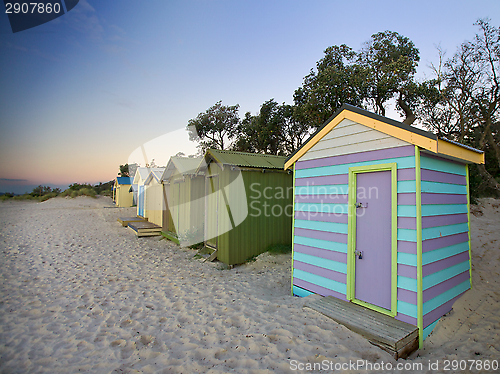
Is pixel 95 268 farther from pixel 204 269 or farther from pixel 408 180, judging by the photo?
pixel 408 180

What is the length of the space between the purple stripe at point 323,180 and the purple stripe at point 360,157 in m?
0.22

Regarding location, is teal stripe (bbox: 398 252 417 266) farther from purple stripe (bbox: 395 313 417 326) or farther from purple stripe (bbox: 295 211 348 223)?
purple stripe (bbox: 295 211 348 223)

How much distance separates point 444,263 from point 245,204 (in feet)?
16.5

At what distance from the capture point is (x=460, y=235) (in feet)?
13.1

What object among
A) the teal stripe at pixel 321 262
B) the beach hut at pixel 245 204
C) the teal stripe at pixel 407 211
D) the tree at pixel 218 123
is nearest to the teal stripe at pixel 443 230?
the teal stripe at pixel 407 211

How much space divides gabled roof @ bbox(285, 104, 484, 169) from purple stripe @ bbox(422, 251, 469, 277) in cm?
152

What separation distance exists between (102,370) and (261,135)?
19.0m

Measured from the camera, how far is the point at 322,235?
→ 13.9 feet

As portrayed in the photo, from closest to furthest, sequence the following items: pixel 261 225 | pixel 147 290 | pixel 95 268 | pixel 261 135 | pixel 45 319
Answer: pixel 45 319 < pixel 147 290 < pixel 95 268 < pixel 261 225 < pixel 261 135

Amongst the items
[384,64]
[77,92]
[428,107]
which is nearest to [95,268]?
[77,92]

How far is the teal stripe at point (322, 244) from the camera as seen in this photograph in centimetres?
392

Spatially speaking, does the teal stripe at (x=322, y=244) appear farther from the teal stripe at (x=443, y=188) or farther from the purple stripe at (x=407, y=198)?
the teal stripe at (x=443, y=188)

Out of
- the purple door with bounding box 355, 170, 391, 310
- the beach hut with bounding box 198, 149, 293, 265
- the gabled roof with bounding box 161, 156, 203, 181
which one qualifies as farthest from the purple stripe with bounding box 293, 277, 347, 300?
the gabled roof with bounding box 161, 156, 203, 181

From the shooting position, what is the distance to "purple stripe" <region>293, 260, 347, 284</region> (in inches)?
154
